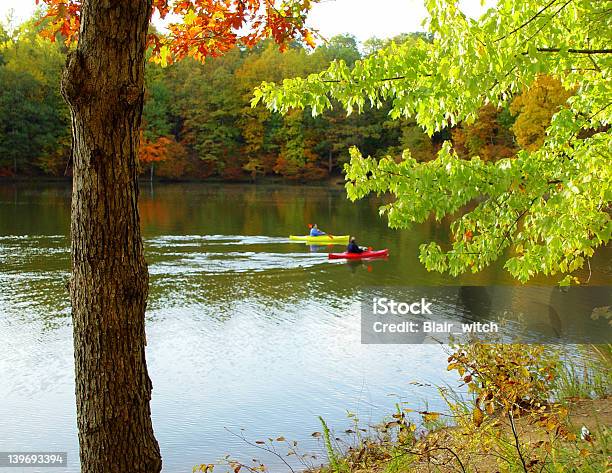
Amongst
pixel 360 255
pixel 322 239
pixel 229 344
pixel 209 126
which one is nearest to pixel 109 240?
pixel 229 344

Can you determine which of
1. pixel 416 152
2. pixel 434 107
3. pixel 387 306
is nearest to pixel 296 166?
pixel 416 152

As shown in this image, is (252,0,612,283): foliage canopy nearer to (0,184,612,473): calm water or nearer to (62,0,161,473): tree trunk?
(62,0,161,473): tree trunk

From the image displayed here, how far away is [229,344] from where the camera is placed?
13.4 metres

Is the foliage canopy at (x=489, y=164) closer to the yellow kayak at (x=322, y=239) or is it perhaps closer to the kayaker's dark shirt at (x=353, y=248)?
the kayaker's dark shirt at (x=353, y=248)

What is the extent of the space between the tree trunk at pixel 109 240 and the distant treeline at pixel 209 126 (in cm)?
5219

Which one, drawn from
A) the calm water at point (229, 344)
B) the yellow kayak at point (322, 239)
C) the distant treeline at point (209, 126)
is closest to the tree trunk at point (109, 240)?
the calm water at point (229, 344)

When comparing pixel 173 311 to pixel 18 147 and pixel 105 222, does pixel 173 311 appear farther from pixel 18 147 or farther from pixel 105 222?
pixel 18 147

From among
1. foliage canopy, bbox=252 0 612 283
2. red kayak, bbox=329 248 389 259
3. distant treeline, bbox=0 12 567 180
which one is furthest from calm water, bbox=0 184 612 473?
distant treeline, bbox=0 12 567 180

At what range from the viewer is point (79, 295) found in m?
3.42

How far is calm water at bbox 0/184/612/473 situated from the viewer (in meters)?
9.54

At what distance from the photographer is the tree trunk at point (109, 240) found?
10.7ft

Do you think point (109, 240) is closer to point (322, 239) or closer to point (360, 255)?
point (360, 255)

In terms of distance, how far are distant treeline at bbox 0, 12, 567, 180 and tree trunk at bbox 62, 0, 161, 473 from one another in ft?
171

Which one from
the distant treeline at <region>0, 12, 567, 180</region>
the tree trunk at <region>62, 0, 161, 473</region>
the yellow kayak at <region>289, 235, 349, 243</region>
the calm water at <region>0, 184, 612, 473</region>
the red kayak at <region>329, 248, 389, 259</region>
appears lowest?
the calm water at <region>0, 184, 612, 473</region>
